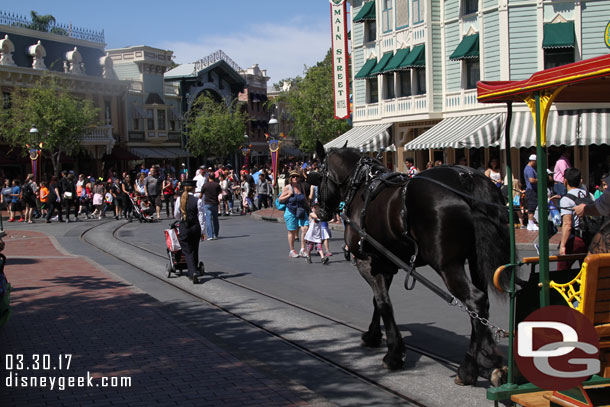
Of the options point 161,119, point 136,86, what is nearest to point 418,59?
point 136,86

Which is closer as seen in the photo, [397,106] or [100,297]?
[100,297]

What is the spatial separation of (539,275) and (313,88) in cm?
5202

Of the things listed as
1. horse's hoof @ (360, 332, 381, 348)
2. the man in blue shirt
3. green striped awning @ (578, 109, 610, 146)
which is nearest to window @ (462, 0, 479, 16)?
green striped awning @ (578, 109, 610, 146)

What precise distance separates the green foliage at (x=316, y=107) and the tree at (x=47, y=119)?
68.2ft

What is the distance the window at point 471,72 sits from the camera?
26719 millimetres

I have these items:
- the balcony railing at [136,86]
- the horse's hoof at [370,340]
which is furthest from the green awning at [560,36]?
the balcony railing at [136,86]

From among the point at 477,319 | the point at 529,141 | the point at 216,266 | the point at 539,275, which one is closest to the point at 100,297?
the point at 216,266

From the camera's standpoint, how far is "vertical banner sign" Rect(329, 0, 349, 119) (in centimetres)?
3108

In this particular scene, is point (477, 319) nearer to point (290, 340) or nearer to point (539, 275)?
point (539, 275)

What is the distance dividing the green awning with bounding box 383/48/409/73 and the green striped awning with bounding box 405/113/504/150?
365 cm

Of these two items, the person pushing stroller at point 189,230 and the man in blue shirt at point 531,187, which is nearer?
the person pushing stroller at point 189,230

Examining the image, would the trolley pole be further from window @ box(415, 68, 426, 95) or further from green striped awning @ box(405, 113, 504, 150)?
window @ box(415, 68, 426, 95)

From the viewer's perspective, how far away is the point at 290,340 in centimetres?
754

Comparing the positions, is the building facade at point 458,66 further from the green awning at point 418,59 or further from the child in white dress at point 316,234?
the child in white dress at point 316,234
